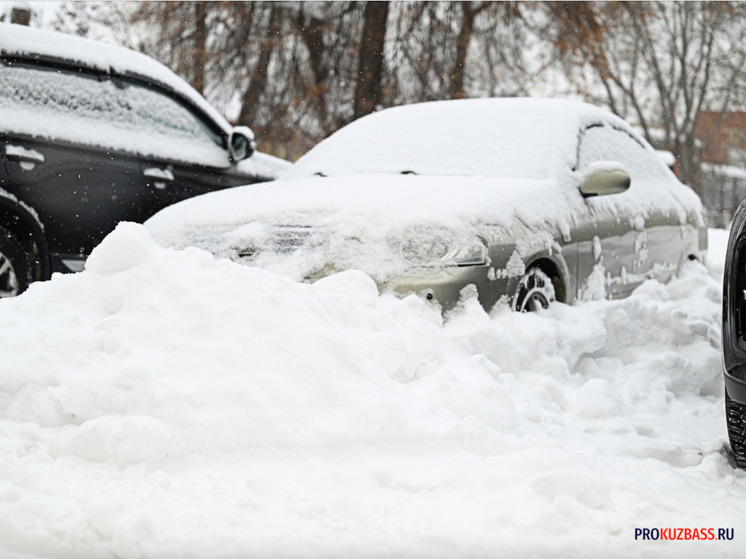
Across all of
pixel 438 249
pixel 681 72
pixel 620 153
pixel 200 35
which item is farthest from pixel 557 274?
pixel 681 72

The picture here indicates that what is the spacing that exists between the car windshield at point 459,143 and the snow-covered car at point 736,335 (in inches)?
72.5

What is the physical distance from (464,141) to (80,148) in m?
2.35

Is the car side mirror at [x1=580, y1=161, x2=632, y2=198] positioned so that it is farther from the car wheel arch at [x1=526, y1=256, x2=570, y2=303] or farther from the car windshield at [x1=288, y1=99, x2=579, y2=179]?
the car wheel arch at [x1=526, y1=256, x2=570, y2=303]

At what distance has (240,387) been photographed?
110 inches

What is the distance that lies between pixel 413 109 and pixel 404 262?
214cm

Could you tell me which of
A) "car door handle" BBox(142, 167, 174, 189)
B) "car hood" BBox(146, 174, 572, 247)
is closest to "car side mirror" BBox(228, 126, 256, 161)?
"car door handle" BBox(142, 167, 174, 189)

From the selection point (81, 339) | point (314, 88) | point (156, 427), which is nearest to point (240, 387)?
point (156, 427)

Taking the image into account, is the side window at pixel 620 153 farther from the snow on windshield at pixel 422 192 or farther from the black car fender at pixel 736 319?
the black car fender at pixel 736 319

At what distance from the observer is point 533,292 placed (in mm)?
4262

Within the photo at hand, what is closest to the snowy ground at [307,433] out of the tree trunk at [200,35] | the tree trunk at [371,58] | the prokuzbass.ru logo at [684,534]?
the prokuzbass.ru logo at [684,534]

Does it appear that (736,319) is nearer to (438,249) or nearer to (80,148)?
(438,249)

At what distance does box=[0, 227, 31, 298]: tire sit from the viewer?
16.5 ft

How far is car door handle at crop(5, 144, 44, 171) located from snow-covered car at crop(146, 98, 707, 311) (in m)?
0.85

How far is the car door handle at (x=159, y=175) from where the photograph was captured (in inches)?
232
